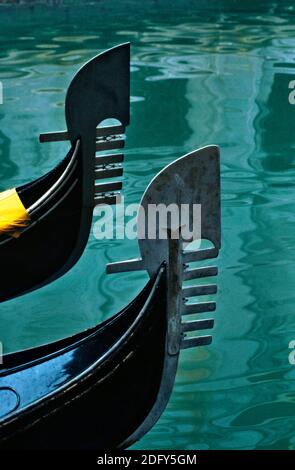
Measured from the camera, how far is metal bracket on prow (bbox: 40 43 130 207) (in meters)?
2.96

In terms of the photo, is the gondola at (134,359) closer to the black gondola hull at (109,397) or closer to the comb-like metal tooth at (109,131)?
the black gondola hull at (109,397)

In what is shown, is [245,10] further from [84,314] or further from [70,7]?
[84,314]

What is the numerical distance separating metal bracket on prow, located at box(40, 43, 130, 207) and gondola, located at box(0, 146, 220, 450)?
760mm

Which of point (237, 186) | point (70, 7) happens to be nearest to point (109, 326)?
point (237, 186)

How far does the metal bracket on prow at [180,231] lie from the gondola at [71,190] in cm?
82

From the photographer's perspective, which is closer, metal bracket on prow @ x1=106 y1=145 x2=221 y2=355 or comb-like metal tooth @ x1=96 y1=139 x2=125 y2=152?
metal bracket on prow @ x1=106 y1=145 x2=221 y2=355

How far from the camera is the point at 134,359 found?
2248 millimetres

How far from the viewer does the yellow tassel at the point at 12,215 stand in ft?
9.55

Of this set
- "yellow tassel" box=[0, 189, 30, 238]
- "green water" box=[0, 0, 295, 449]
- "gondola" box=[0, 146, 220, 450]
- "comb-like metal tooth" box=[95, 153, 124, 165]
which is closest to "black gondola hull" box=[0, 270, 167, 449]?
"gondola" box=[0, 146, 220, 450]

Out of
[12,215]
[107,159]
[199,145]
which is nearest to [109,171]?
[107,159]

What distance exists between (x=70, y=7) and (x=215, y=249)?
6454 mm

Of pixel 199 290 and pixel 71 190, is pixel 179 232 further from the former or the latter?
pixel 71 190

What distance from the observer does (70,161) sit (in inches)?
119

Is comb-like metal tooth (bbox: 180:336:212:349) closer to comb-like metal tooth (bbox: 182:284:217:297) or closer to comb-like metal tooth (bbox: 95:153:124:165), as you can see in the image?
comb-like metal tooth (bbox: 182:284:217:297)
